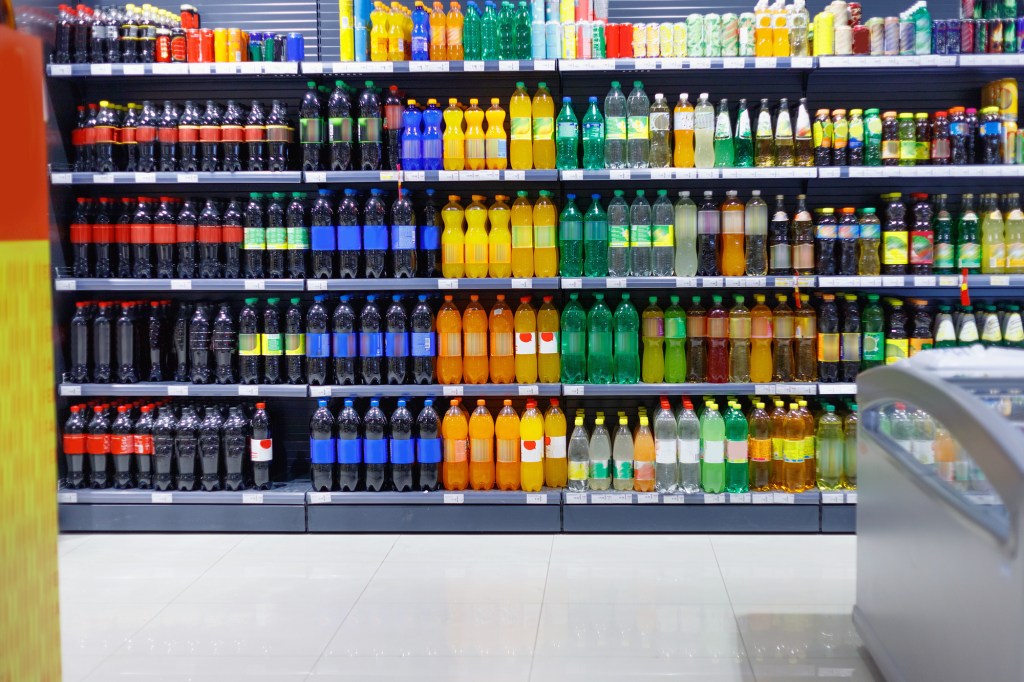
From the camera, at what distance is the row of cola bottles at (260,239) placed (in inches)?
195

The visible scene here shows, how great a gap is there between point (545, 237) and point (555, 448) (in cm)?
108

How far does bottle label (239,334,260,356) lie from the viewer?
198 inches

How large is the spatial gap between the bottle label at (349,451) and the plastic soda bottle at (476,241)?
1037 millimetres

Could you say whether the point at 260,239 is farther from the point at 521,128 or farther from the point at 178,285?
the point at 521,128

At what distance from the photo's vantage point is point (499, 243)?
4.95 meters

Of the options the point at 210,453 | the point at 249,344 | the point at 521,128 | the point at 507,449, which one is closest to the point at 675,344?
the point at 507,449

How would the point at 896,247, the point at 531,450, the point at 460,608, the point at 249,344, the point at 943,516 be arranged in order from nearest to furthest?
the point at 943,516 < the point at 460,608 < the point at 896,247 < the point at 531,450 < the point at 249,344

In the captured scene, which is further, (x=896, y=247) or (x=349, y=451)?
(x=349, y=451)

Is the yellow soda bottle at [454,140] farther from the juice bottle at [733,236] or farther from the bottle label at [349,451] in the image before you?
the bottle label at [349,451]

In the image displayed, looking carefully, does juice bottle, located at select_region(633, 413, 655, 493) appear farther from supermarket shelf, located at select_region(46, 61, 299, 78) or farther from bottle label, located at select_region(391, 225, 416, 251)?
supermarket shelf, located at select_region(46, 61, 299, 78)

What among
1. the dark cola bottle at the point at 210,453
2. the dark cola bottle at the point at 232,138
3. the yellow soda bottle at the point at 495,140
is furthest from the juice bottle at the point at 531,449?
the dark cola bottle at the point at 232,138

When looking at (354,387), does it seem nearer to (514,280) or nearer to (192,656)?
(514,280)

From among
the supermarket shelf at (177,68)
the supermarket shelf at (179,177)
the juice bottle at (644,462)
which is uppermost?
the supermarket shelf at (177,68)

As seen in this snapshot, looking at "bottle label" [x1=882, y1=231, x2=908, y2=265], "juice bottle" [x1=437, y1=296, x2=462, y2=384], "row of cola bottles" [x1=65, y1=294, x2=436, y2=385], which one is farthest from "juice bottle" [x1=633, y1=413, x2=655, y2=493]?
"bottle label" [x1=882, y1=231, x2=908, y2=265]
